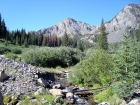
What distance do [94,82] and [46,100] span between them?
8.70 m

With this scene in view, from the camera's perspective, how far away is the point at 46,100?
11359 millimetres

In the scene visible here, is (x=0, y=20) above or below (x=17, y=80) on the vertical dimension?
above

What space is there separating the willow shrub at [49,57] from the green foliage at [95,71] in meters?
10.3

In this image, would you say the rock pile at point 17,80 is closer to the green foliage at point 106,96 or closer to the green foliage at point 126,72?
the green foliage at point 106,96

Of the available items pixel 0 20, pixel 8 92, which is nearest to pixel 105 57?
pixel 8 92

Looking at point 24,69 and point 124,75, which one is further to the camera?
point 24,69

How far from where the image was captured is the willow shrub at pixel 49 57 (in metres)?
29.7

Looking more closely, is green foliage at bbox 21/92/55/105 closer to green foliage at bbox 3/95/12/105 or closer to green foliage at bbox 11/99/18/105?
green foliage at bbox 11/99/18/105

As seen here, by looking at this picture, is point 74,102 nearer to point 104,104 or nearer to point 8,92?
point 104,104

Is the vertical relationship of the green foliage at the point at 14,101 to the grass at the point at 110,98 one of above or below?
above

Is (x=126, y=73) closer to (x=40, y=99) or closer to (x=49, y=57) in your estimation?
(x=40, y=99)

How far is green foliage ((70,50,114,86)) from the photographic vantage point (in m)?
18.2

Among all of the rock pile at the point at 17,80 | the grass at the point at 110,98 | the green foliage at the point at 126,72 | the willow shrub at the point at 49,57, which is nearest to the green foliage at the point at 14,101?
the rock pile at the point at 17,80

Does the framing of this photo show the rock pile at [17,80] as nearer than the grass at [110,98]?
No
